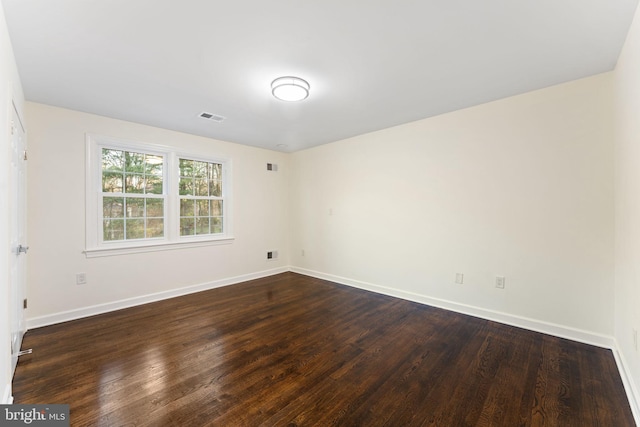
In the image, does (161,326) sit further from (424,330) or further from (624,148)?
(624,148)

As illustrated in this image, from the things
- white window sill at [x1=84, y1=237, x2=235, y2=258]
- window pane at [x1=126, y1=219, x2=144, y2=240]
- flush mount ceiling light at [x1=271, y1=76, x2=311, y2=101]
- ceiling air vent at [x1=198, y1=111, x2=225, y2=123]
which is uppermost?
ceiling air vent at [x1=198, y1=111, x2=225, y2=123]

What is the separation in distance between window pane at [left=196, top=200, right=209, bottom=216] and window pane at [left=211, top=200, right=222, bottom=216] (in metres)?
0.09

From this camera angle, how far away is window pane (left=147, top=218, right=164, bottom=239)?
3877mm

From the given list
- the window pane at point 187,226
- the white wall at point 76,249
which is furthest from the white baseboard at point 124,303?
the window pane at point 187,226

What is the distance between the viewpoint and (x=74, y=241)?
319 centimetres

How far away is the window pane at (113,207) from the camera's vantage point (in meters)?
3.48

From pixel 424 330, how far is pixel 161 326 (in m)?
2.80

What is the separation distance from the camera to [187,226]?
4.26m

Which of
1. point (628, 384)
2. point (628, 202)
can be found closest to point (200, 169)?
point (628, 202)

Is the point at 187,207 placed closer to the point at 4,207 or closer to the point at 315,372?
the point at 4,207

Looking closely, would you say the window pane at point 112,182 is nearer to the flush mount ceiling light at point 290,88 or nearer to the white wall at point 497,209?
the flush mount ceiling light at point 290,88

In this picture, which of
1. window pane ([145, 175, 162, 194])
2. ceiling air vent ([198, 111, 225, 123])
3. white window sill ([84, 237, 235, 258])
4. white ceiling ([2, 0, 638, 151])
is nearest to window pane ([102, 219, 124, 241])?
white window sill ([84, 237, 235, 258])

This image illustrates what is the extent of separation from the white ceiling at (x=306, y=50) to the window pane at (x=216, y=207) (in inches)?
68.8

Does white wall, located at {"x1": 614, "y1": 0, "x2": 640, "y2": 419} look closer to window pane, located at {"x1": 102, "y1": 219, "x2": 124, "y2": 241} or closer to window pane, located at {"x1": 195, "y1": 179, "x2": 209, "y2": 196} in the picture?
window pane, located at {"x1": 195, "y1": 179, "x2": 209, "y2": 196}
